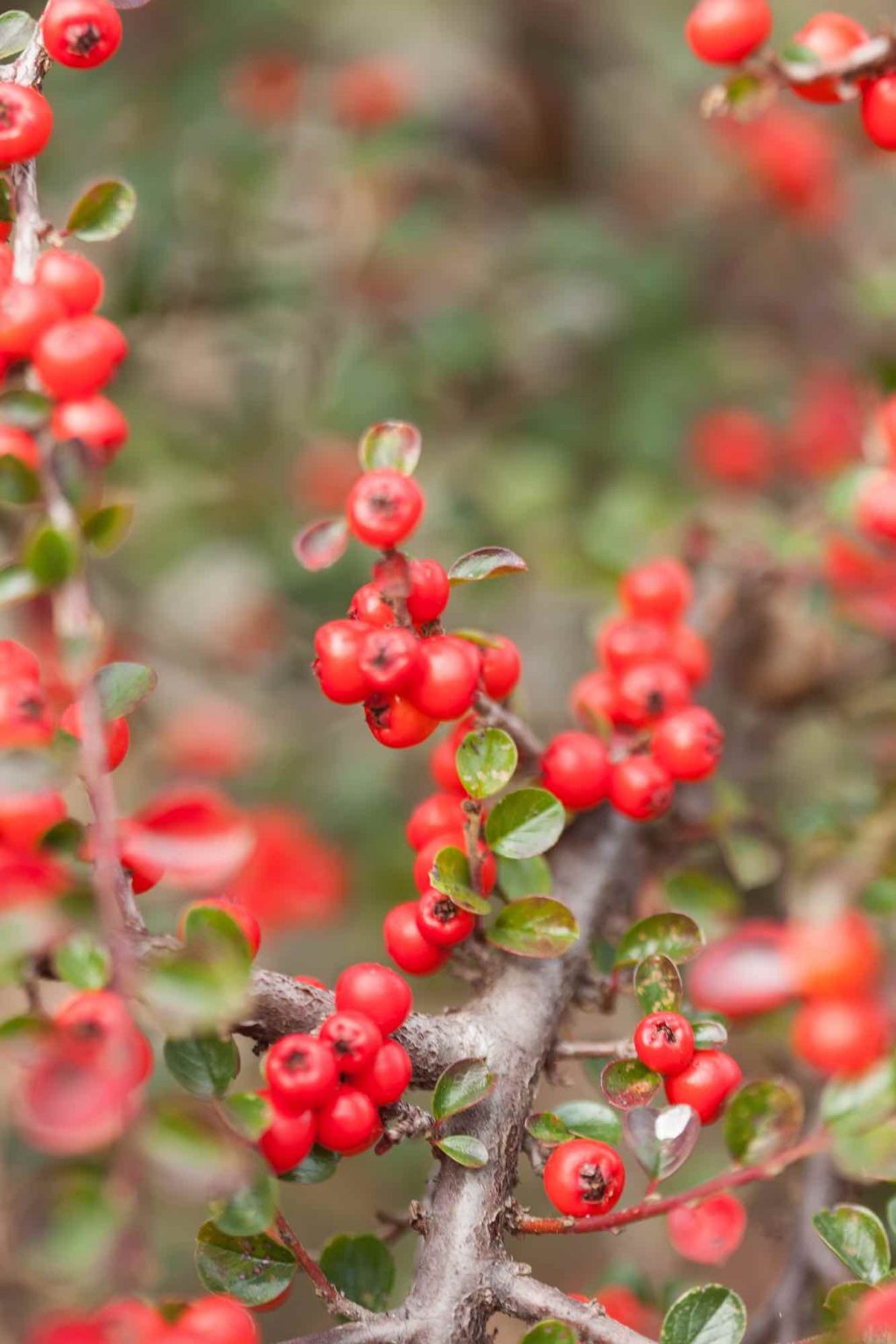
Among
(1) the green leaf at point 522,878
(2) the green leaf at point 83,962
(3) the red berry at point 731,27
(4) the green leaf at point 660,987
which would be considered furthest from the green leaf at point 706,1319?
(3) the red berry at point 731,27

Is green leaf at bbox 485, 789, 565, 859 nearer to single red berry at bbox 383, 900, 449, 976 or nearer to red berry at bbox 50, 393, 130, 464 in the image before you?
single red berry at bbox 383, 900, 449, 976

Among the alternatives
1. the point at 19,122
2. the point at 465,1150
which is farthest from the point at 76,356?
the point at 465,1150

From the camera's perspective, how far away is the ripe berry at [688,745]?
2.96 feet

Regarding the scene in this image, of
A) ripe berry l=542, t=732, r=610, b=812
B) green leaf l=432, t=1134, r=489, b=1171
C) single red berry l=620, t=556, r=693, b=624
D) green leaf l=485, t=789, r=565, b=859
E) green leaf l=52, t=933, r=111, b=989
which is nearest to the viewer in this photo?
green leaf l=52, t=933, r=111, b=989

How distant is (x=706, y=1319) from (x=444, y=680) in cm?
39

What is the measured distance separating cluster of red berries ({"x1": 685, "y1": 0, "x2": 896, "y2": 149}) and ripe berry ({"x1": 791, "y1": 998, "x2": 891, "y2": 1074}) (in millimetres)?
539

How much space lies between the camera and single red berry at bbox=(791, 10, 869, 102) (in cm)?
78

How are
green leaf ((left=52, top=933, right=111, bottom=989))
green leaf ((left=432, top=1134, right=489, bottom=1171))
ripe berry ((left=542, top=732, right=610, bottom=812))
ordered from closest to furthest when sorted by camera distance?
green leaf ((left=52, top=933, right=111, bottom=989)) < green leaf ((left=432, top=1134, right=489, bottom=1171)) < ripe berry ((left=542, top=732, right=610, bottom=812))

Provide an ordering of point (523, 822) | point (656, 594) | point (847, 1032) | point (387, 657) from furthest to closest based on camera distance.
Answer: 1. point (656, 594)
2. point (523, 822)
3. point (387, 657)
4. point (847, 1032)

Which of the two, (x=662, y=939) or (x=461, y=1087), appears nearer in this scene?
(x=461, y=1087)

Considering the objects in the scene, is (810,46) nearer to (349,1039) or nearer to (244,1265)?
(349,1039)

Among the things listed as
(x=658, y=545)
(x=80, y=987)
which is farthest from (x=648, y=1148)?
(x=658, y=545)

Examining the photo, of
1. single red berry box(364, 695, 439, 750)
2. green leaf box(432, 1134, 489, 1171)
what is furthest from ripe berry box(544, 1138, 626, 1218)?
single red berry box(364, 695, 439, 750)

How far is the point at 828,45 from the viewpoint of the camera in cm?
79
